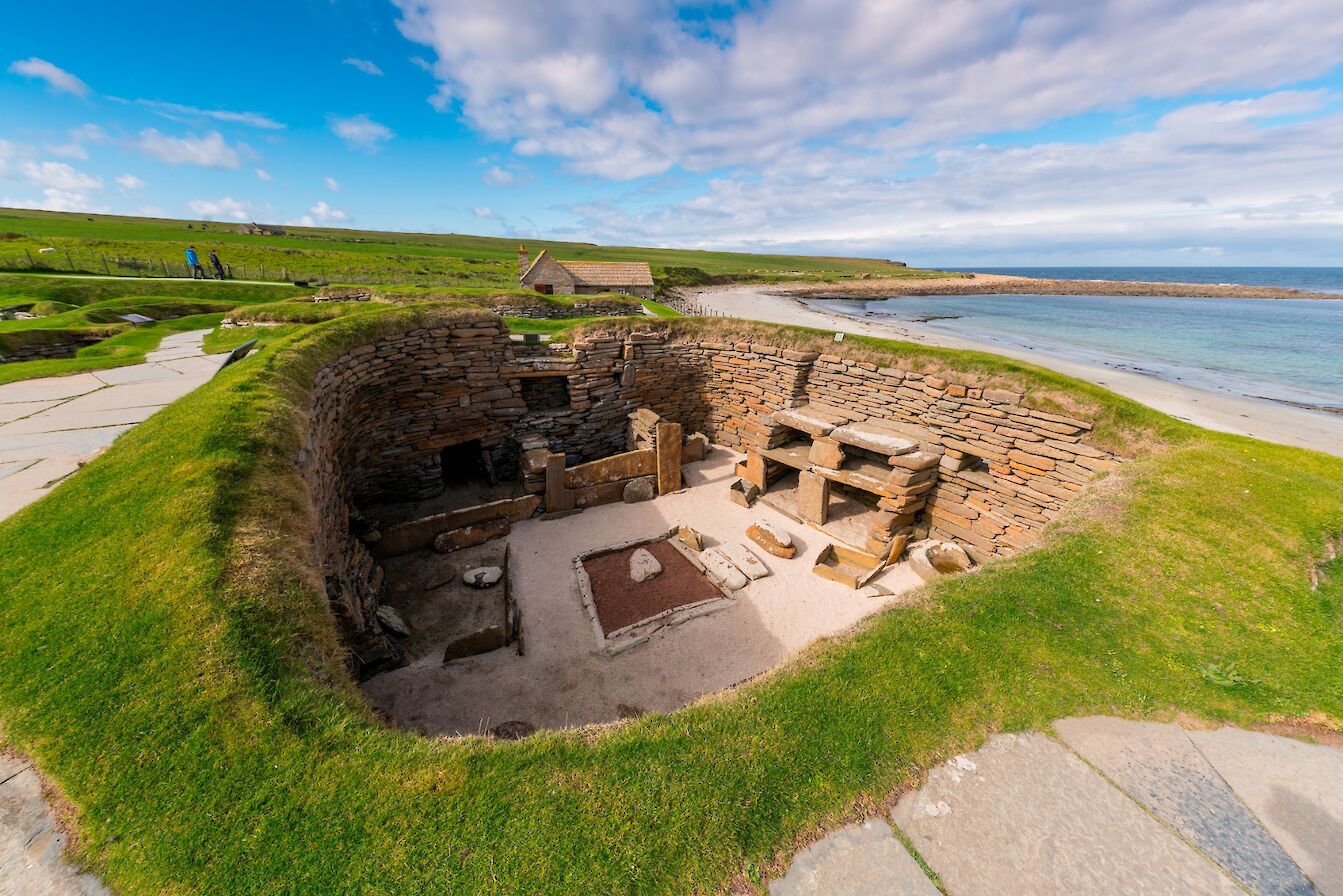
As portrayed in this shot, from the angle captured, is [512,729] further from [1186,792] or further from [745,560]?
[1186,792]

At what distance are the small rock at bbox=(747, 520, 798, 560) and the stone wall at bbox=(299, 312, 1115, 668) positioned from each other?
2.64 m

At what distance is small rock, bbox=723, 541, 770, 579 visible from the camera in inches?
374

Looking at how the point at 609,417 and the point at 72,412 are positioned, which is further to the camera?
the point at 609,417

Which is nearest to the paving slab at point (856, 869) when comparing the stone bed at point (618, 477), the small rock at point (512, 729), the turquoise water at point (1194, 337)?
the stone bed at point (618, 477)

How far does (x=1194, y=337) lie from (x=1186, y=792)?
54.3 m

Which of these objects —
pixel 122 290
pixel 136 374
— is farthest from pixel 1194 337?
pixel 122 290

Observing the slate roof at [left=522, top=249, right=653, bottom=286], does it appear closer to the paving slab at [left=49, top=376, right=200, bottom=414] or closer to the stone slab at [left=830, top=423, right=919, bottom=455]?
the paving slab at [left=49, top=376, right=200, bottom=414]

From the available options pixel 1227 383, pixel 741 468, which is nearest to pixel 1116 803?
pixel 741 468

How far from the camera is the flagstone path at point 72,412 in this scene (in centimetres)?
564

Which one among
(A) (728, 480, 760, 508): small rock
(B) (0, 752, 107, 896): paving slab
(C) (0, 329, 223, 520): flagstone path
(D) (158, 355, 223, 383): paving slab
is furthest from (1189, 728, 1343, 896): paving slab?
(D) (158, 355, 223, 383): paving slab

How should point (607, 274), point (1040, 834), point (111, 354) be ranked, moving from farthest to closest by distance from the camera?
1. point (607, 274)
2. point (111, 354)
3. point (1040, 834)

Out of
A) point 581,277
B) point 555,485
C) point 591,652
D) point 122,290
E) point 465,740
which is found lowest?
point 591,652

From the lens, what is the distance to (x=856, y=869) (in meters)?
2.91

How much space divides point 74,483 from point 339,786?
5.24 metres
